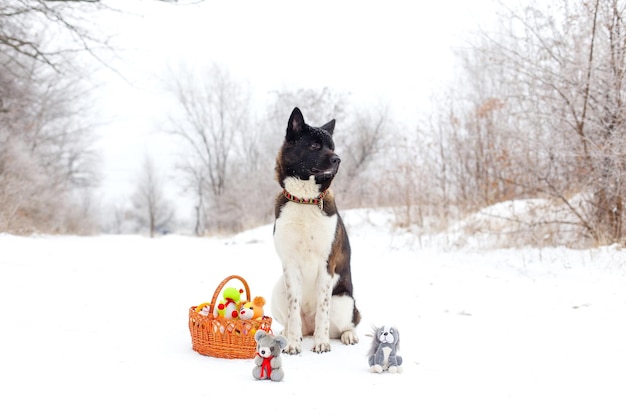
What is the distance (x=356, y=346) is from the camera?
3506 mm

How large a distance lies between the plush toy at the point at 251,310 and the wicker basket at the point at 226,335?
12 cm

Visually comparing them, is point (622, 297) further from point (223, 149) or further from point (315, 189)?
point (223, 149)

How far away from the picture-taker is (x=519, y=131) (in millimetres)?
8508

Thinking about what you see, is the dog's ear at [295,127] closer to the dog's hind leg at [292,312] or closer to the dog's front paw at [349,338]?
the dog's hind leg at [292,312]

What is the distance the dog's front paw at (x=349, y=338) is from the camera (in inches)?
139

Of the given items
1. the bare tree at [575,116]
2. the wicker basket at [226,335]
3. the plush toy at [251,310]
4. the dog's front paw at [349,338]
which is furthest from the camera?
the bare tree at [575,116]

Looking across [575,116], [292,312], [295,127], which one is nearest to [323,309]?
[292,312]

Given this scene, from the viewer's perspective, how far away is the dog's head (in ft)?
10.6

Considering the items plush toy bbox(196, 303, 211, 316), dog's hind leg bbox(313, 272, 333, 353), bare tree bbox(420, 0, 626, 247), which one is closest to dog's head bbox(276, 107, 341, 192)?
dog's hind leg bbox(313, 272, 333, 353)

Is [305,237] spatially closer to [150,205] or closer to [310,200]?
[310,200]

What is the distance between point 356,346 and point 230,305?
982 millimetres

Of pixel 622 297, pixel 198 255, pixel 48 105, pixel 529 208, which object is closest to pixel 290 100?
pixel 48 105

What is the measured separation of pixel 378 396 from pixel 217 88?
25653mm

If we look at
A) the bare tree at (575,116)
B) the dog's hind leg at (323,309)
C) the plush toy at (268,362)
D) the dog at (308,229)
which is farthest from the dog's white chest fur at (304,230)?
the bare tree at (575,116)
